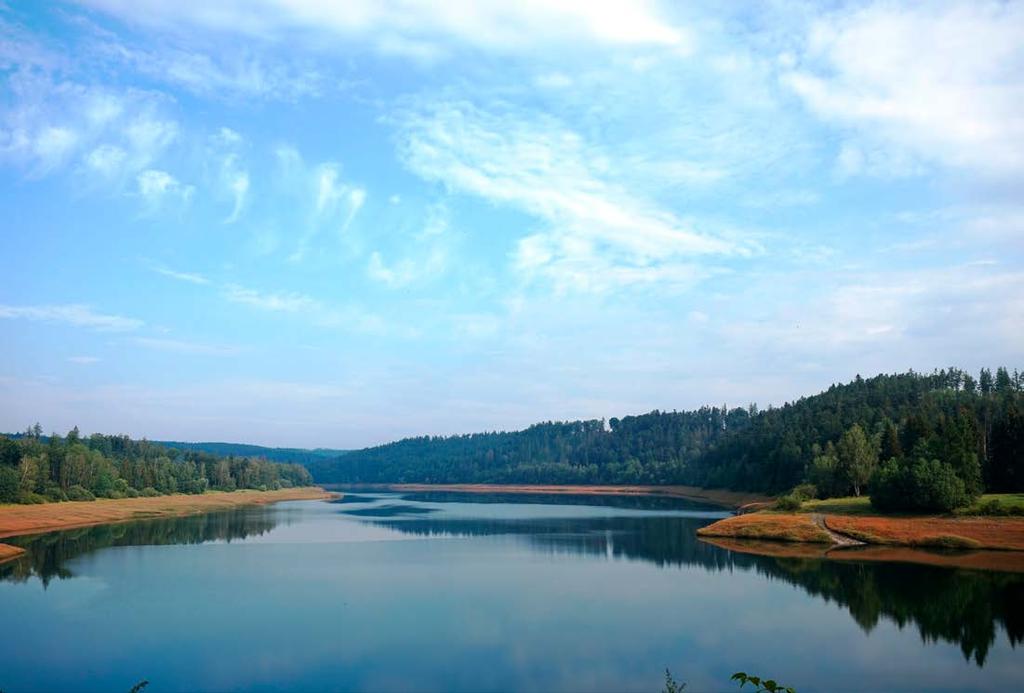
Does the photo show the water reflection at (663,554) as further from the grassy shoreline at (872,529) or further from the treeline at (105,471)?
the treeline at (105,471)

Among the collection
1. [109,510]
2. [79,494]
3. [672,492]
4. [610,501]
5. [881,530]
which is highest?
[79,494]

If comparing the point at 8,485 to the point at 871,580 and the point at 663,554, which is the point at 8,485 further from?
the point at 871,580

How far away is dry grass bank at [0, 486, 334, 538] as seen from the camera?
233ft

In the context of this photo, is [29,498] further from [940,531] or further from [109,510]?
[940,531]

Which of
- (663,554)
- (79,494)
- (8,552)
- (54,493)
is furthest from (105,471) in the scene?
(663,554)

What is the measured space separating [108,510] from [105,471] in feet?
73.7

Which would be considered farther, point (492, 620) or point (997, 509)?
point (997, 509)

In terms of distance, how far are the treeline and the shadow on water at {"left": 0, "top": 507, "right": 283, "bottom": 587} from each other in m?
17.7

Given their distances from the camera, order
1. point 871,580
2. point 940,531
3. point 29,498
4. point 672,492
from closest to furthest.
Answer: point 871,580 < point 940,531 < point 29,498 < point 672,492

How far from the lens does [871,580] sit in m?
41.5

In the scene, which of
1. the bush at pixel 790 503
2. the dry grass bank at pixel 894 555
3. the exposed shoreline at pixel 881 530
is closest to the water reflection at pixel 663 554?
the dry grass bank at pixel 894 555

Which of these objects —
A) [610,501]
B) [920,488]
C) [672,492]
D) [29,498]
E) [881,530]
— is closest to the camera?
[881,530]

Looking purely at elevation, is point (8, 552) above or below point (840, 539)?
above

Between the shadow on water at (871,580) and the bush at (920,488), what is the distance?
46.7 feet
